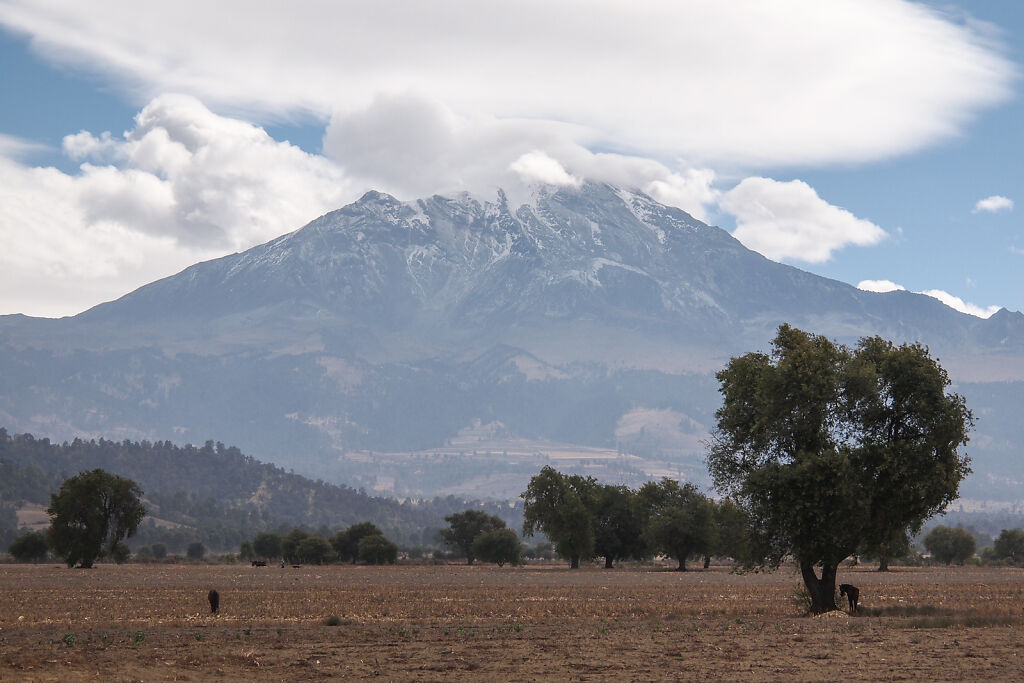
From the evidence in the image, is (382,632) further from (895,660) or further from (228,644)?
(895,660)

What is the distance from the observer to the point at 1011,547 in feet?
497

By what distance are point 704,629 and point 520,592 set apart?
82.9ft

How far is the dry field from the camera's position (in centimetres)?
3045

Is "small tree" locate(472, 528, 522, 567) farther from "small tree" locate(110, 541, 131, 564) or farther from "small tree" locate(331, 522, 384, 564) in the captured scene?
"small tree" locate(110, 541, 131, 564)

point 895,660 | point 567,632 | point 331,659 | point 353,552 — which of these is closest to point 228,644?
point 331,659

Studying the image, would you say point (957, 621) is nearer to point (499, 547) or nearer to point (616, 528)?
point (616, 528)

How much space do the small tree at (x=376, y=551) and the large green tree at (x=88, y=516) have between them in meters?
37.1

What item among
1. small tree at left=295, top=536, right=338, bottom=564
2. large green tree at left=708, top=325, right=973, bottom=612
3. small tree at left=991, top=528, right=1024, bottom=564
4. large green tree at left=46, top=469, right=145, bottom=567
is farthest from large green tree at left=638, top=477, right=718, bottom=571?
large green tree at left=708, top=325, right=973, bottom=612

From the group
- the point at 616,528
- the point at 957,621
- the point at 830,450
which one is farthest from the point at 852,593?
the point at 616,528

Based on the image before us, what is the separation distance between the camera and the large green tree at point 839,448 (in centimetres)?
4353

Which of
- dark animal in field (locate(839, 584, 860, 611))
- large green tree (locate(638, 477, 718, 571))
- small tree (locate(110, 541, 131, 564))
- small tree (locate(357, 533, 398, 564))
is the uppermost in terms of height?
large green tree (locate(638, 477, 718, 571))

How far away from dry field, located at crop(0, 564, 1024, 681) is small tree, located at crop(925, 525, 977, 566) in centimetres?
9212

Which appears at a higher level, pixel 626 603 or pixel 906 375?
pixel 906 375

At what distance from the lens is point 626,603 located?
54531mm
